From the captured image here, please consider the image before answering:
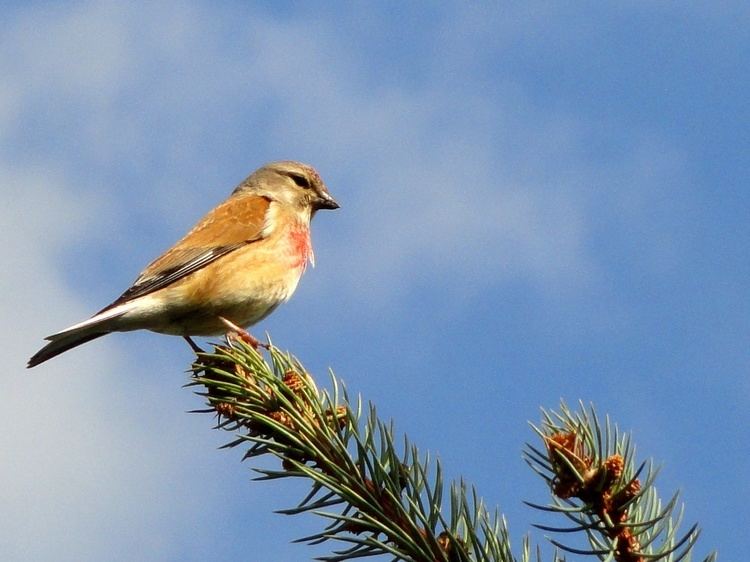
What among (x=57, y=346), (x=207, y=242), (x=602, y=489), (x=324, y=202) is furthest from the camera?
(x=324, y=202)

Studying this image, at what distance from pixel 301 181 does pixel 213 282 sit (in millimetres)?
1508

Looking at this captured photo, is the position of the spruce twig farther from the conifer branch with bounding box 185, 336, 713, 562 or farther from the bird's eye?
the bird's eye

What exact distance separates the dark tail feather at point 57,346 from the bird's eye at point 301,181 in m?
1.95

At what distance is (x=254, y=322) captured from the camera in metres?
5.25

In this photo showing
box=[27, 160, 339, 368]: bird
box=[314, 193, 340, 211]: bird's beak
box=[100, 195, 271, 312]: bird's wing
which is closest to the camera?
box=[27, 160, 339, 368]: bird

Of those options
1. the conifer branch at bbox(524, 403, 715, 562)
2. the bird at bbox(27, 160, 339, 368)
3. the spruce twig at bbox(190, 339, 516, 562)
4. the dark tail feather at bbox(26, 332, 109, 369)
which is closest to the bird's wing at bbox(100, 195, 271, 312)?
the bird at bbox(27, 160, 339, 368)

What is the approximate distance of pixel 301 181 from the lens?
255 inches

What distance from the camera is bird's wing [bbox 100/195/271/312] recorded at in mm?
5188

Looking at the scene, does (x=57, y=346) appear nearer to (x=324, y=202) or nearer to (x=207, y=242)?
(x=207, y=242)

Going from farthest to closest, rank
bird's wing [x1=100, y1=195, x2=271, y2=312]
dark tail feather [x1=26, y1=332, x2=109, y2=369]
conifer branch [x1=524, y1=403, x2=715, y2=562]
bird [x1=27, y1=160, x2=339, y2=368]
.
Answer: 1. bird's wing [x1=100, y1=195, x2=271, y2=312]
2. bird [x1=27, y1=160, x2=339, y2=368]
3. dark tail feather [x1=26, y1=332, x2=109, y2=369]
4. conifer branch [x1=524, y1=403, x2=715, y2=562]

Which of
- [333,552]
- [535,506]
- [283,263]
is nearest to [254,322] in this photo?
[283,263]

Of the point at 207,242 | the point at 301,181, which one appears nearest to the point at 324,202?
the point at 301,181

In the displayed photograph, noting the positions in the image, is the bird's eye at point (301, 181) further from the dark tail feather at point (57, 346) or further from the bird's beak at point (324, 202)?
the dark tail feather at point (57, 346)

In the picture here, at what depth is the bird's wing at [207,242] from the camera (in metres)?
5.19
